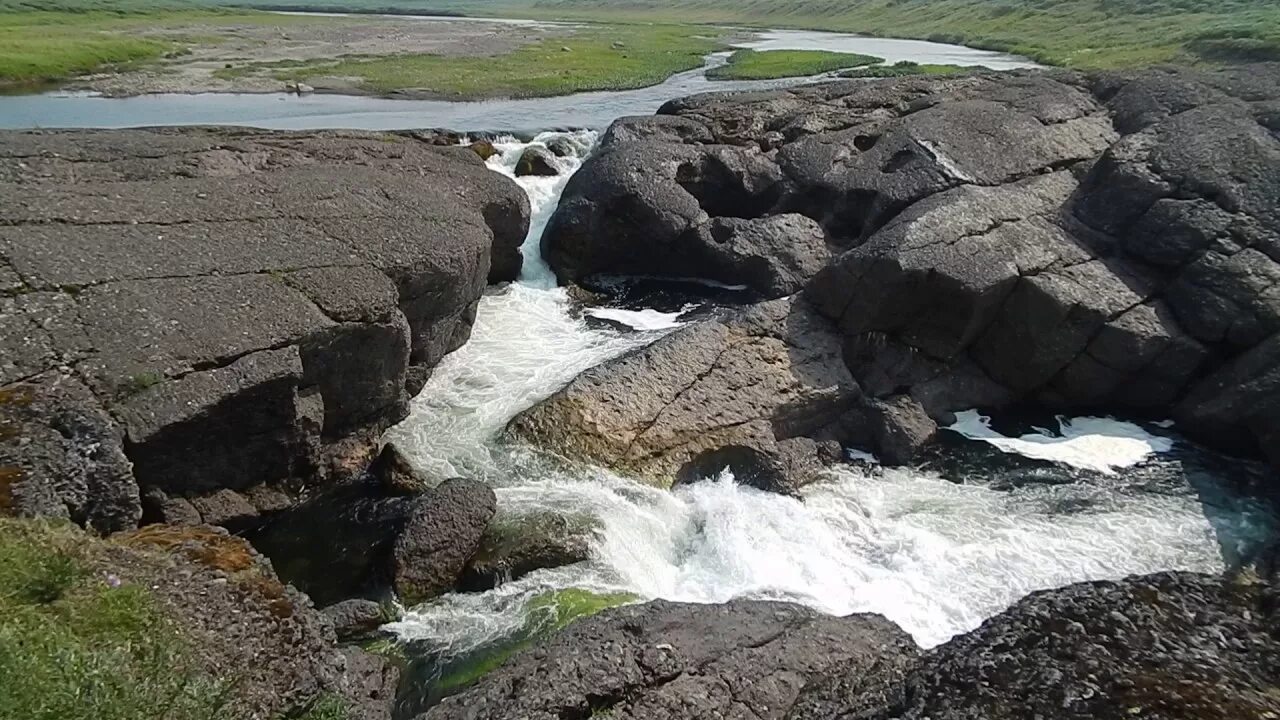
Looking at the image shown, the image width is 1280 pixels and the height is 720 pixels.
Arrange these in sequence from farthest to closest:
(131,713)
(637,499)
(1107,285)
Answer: (1107,285) < (637,499) < (131,713)

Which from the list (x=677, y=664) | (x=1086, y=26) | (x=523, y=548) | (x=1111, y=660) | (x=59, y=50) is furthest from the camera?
(x=1086, y=26)

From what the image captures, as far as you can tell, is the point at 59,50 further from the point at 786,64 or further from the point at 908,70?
the point at 908,70

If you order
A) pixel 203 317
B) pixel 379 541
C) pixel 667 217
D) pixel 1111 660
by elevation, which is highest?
pixel 1111 660

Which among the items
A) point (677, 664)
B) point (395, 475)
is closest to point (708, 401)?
point (395, 475)

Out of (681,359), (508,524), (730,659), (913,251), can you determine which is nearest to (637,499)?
(508,524)

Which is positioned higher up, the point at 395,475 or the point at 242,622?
the point at 242,622

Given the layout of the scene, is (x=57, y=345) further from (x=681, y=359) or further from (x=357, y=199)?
(x=681, y=359)

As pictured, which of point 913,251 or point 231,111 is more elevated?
point 913,251

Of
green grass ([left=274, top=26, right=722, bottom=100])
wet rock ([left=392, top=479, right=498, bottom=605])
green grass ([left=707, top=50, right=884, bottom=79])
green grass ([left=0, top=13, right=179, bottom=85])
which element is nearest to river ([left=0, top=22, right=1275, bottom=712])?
wet rock ([left=392, top=479, right=498, bottom=605])

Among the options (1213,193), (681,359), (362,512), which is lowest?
(362,512)
